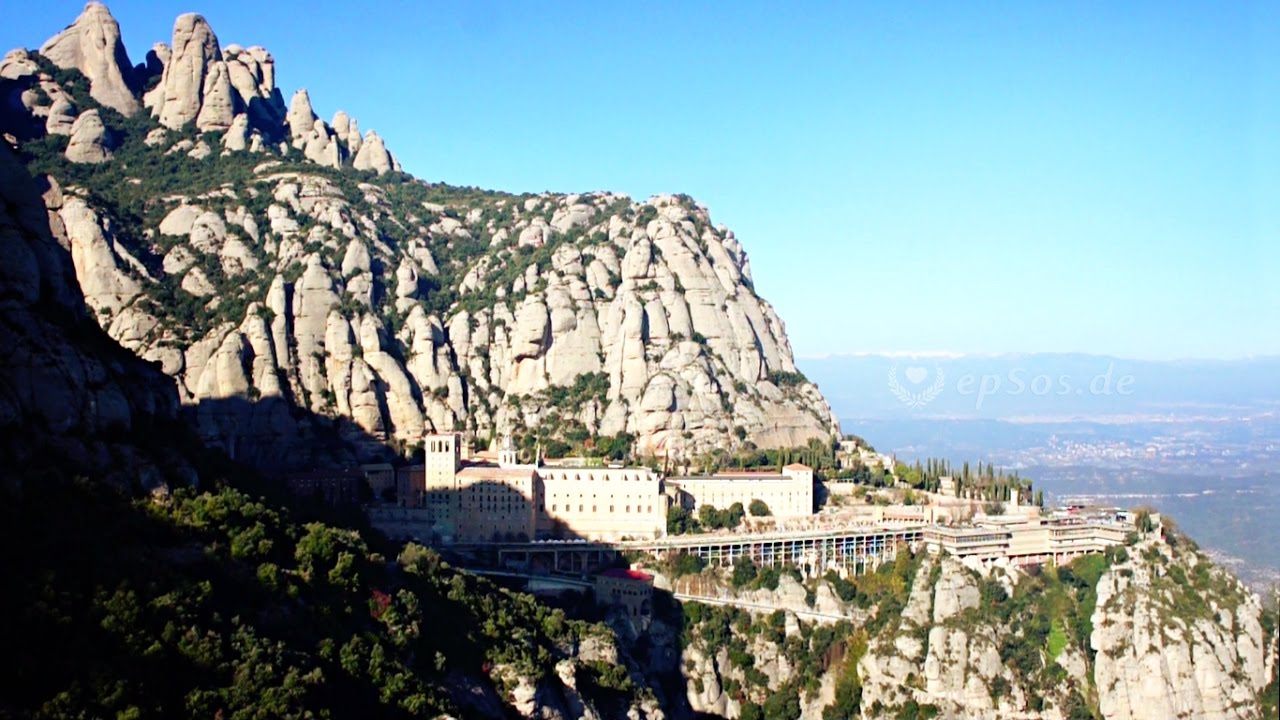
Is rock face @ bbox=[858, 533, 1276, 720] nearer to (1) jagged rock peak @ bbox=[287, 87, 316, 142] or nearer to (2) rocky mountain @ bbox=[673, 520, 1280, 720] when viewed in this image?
(2) rocky mountain @ bbox=[673, 520, 1280, 720]

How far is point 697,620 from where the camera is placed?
78.3m

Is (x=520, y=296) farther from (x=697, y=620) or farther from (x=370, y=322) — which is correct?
(x=697, y=620)

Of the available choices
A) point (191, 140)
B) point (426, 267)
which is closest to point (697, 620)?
point (426, 267)

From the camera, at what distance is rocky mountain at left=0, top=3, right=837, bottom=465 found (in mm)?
95438

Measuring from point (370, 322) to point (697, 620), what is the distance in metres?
38.7

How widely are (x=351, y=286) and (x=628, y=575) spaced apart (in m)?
40.1

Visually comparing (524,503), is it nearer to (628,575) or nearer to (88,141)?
(628,575)

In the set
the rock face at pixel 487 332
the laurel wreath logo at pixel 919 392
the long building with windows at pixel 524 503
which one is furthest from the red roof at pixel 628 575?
the laurel wreath logo at pixel 919 392

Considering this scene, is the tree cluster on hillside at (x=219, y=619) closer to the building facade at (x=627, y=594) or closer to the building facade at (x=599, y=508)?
the building facade at (x=627, y=594)

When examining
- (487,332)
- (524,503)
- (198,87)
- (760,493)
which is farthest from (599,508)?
(198,87)

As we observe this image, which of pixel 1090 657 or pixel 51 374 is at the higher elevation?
pixel 51 374

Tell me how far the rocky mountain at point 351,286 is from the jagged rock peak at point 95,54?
199 millimetres

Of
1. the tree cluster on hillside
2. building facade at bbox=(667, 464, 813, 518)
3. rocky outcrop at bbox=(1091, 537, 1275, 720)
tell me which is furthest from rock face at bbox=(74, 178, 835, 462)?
the tree cluster on hillside

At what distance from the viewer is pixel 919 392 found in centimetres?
12338
